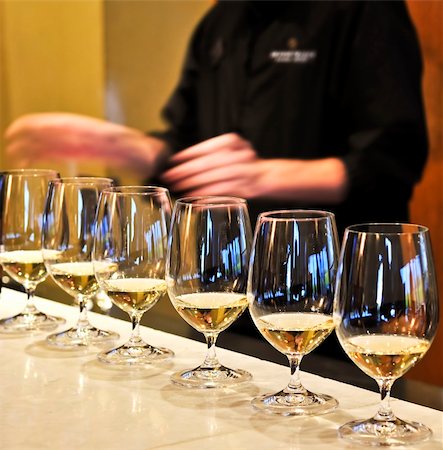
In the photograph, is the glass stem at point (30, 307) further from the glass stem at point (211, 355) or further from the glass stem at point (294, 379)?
the glass stem at point (294, 379)

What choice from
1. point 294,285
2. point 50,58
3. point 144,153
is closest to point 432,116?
point 144,153

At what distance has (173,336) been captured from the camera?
1.04 m

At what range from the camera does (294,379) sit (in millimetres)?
808

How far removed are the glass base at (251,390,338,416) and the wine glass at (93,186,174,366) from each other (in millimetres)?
174

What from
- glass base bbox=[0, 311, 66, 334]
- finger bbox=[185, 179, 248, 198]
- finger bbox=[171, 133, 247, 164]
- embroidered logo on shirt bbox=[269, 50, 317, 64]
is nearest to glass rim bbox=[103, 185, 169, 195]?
glass base bbox=[0, 311, 66, 334]

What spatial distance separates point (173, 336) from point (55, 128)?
162 cm

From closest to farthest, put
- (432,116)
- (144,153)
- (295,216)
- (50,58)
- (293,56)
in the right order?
(295,216) < (432,116) < (293,56) < (144,153) < (50,58)

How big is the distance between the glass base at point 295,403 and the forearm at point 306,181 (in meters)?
1.38

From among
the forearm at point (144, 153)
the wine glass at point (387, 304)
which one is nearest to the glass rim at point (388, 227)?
the wine glass at point (387, 304)

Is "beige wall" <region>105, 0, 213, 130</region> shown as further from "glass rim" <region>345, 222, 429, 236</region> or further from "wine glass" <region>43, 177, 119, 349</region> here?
"glass rim" <region>345, 222, 429, 236</region>

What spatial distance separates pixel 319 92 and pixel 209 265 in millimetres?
1547

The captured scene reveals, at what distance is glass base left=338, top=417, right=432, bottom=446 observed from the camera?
698mm

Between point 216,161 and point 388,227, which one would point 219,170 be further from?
point 388,227

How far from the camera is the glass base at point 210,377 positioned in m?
0.85
